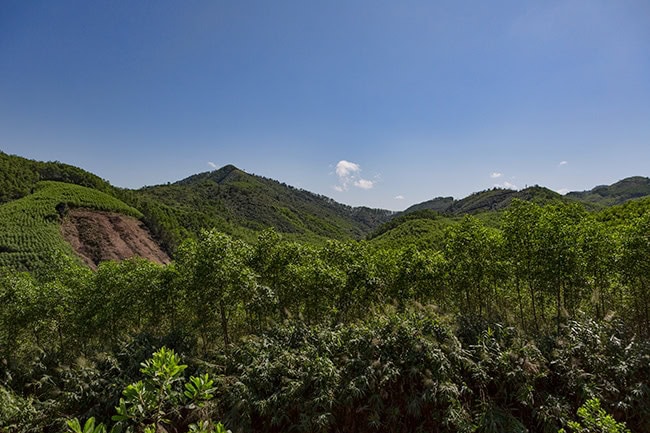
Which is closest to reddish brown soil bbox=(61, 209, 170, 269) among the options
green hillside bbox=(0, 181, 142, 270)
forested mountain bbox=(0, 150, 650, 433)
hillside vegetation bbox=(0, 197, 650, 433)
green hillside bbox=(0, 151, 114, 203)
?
green hillside bbox=(0, 181, 142, 270)

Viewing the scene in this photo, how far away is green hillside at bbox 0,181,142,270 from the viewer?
53.3 meters

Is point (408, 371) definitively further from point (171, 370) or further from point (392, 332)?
point (171, 370)

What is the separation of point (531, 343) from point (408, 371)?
A: 504cm

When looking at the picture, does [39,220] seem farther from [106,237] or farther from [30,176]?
[30,176]

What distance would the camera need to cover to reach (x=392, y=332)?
14.2 metres

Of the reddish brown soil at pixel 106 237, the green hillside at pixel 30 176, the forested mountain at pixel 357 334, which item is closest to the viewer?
the forested mountain at pixel 357 334

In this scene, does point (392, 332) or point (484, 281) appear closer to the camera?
point (392, 332)

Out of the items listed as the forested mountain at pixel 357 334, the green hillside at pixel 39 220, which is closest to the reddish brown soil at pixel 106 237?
the green hillside at pixel 39 220

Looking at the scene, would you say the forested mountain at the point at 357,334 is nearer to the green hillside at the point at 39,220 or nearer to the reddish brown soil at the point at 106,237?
the green hillside at the point at 39,220

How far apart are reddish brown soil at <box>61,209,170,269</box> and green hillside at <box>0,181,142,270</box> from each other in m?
2.38

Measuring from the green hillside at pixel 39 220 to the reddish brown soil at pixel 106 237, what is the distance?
2377mm

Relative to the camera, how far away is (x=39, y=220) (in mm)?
65125

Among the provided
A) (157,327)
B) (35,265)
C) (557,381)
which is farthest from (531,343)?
(35,265)

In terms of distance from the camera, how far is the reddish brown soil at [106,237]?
220 ft
